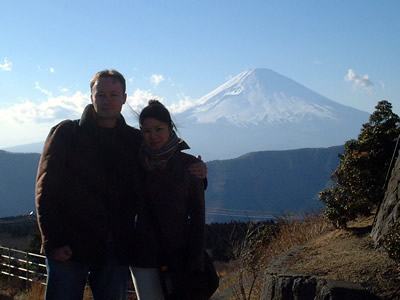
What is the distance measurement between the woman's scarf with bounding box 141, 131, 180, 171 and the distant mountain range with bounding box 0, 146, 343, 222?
100.0 m

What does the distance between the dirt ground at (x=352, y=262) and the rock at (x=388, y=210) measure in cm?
12

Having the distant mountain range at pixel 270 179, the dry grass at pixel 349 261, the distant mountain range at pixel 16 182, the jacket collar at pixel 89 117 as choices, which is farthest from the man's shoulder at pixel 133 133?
the distant mountain range at pixel 16 182

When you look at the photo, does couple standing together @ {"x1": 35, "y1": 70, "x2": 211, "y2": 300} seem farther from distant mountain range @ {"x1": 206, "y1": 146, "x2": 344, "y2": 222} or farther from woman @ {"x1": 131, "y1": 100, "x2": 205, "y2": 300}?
distant mountain range @ {"x1": 206, "y1": 146, "x2": 344, "y2": 222}

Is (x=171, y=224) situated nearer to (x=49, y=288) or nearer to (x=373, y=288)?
(x=49, y=288)

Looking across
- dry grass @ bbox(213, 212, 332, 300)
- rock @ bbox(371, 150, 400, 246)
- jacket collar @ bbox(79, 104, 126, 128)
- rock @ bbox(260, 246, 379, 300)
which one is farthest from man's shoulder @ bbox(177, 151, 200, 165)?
dry grass @ bbox(213, 212, 332, 300)

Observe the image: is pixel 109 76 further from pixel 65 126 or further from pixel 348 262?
pixel 348 262

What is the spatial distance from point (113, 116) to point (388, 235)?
2484mm

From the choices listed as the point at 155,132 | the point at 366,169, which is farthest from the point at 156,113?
the point at 366,169

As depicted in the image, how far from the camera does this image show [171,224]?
3004 millimetres

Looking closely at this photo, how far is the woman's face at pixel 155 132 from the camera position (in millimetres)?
3078

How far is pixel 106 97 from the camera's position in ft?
10.2

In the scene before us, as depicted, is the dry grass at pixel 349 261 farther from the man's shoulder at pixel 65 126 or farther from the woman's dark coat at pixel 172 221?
the man's shoulder at pixel 65 126

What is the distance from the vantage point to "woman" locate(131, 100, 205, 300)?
2.99 m

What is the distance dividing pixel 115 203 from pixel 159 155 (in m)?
0.38
